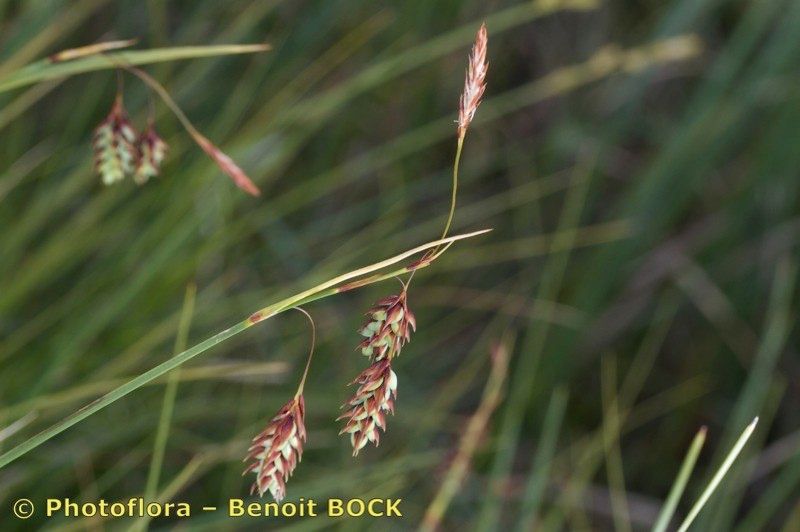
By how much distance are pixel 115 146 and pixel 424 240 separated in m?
0.90

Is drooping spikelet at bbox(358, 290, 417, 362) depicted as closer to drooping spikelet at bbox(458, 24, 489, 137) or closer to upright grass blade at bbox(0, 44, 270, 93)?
drooping spikelet at bbox(458, 24, 489, 137)

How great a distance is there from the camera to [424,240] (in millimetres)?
1687

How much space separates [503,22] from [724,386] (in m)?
0.86

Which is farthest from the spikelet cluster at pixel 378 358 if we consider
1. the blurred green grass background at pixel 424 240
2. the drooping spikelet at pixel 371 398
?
the blurred green grass background at pixel 424 240

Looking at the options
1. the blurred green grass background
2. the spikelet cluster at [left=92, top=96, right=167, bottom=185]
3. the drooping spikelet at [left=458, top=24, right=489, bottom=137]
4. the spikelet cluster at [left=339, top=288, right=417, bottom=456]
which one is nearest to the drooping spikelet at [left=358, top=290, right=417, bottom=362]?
the spikelet cluster at [left=339, top=288, right=417, bottom=456]

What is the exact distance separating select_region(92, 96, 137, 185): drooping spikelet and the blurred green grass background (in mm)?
263


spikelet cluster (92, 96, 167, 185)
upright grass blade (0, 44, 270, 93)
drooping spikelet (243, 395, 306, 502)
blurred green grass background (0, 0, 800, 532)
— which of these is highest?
blurred green grass background (0, 0, 800, 532)

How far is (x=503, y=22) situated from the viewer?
1.57 meters

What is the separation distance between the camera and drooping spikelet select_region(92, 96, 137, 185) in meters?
0.82

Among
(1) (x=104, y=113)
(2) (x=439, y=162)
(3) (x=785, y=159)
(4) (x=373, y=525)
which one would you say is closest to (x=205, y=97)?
(1) (x=104, y=113)

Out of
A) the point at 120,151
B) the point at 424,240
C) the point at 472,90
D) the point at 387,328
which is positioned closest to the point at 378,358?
the point at 387,328

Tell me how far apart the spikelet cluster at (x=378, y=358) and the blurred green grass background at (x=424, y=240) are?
388 mm

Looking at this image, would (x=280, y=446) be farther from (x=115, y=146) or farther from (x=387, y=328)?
(x=115, y=146)

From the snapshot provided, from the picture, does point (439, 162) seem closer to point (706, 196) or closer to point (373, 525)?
point (706, 196)
